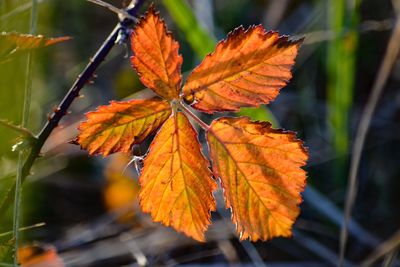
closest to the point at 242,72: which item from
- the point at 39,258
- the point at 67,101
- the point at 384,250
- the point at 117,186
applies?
the point at 67,101

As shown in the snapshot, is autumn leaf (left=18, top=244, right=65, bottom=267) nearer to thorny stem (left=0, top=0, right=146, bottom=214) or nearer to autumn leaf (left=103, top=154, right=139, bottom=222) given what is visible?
thorny stem (left=0, top=0, right=146, bottom=214)

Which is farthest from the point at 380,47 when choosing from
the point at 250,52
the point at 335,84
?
the point at 250,52

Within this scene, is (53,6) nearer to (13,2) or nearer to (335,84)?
(13,2)

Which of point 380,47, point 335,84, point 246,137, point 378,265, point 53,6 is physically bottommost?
point 378,265

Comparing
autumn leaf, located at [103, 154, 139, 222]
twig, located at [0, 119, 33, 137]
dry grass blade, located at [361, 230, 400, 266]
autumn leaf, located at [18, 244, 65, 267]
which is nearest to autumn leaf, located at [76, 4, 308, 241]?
twig, located at [0, 119, 33, 137]

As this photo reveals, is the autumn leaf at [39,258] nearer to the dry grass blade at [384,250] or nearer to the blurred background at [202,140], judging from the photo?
the blurred background at [202,140]

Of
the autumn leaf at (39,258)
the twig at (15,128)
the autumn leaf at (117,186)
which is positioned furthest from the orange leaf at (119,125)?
the autumn leaf at (117,186)

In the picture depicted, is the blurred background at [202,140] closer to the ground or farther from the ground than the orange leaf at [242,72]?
farther from the ground
